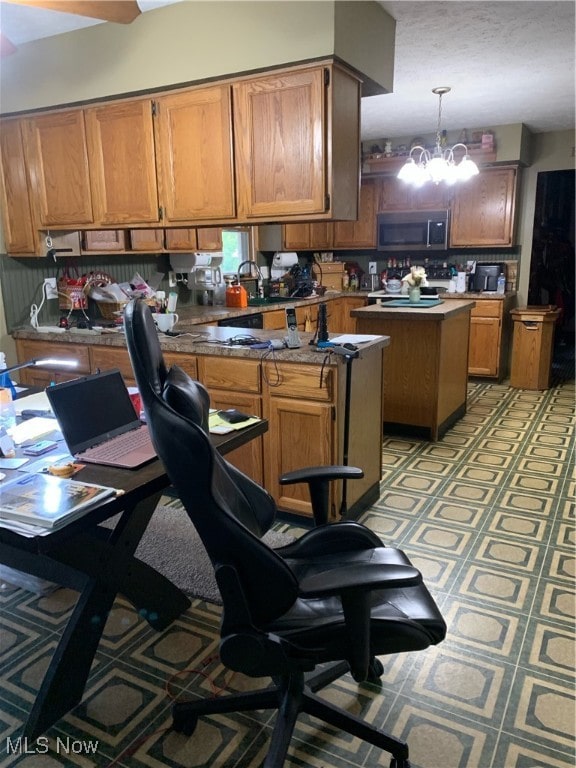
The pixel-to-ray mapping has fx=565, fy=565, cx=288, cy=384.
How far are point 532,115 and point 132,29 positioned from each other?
→ 12.5 feet

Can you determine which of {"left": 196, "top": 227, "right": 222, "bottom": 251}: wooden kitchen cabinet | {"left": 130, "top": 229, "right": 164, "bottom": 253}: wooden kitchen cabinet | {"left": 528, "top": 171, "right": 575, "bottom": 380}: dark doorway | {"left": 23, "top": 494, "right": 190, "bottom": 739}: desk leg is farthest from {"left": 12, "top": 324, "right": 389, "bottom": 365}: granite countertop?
{"left": 528, "top": 171, "right": 575, "bottom": 380}: dark doorway

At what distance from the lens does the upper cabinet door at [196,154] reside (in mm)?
2867

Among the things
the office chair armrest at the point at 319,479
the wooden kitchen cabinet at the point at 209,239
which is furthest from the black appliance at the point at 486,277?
the office chair armrest at the point at 319,479

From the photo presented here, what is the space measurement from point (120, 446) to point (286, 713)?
0.91 m

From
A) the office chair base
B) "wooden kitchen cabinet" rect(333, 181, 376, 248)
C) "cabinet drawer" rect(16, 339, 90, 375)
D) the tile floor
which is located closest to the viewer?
the office chair base

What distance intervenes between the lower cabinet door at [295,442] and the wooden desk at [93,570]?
0.73m

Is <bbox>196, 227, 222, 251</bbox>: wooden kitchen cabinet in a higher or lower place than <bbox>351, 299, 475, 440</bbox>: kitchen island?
higher

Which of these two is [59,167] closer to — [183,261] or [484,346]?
[183,261]

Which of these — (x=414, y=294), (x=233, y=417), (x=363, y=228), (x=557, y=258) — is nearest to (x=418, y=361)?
(x=414, y=294)

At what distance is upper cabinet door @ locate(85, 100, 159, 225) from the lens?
310 centimetres

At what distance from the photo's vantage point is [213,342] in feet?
10.2

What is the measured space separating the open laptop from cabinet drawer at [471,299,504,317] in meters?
4.59

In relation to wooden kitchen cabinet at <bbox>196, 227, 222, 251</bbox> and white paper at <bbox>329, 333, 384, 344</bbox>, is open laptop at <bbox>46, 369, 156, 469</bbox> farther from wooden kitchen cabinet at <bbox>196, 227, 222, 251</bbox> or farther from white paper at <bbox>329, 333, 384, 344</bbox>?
wooden kitchen cabinet at <bbox>196, 227, 222, 251</bbox>

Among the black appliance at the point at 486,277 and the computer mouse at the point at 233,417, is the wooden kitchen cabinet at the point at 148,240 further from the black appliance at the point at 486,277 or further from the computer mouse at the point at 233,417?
the black appliance at the point at 486,277
